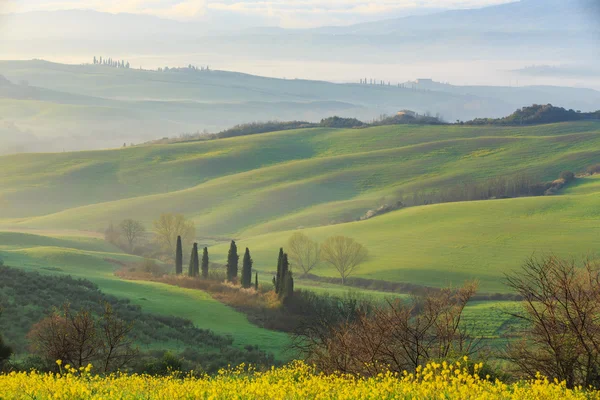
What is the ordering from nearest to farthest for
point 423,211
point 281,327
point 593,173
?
point 281,327
point 423,211
point 593,173

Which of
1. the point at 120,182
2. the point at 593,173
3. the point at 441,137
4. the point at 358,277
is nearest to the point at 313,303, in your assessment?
the point at 358,277

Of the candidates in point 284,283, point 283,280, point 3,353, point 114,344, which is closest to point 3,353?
point 3,353

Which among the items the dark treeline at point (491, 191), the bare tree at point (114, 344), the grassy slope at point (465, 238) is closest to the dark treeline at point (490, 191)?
the dark treeline at point (491, 191)

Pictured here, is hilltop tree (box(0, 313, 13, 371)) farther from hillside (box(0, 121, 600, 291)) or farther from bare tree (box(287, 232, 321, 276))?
bare tree (box(287, 232, 321, 276))

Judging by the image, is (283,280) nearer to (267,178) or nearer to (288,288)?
(288,288)

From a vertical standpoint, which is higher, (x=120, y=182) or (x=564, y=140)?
(x=564, y=140)

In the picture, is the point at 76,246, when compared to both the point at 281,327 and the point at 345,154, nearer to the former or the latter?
the point at 281,327

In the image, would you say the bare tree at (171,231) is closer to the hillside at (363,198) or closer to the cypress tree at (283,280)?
the hillside at (363,198)

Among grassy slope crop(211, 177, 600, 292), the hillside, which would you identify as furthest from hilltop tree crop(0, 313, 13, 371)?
the hillside
